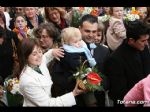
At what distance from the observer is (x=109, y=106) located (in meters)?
3.46

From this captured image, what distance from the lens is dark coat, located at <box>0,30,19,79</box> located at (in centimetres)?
409

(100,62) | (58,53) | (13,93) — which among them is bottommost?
(13,93)

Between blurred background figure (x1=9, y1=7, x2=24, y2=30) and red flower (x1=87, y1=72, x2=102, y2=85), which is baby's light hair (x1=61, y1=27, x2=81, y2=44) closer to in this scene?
red flower (x1=87, y1=72, x2=102, y2=85)

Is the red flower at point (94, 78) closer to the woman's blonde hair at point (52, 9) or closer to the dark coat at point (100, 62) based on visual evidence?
the dark coat at point (100, 62)

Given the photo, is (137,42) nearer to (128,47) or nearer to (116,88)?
(128,47)

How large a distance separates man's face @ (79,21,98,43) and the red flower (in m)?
0.46

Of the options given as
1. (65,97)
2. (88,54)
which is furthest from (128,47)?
(65,97)

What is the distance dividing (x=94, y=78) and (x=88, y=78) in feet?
0.17

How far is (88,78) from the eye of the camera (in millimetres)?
3238

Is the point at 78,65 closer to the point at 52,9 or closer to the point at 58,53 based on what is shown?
the point at 58,53

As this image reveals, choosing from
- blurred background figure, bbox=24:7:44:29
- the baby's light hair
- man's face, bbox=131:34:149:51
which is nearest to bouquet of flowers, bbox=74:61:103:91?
the baby's light hair

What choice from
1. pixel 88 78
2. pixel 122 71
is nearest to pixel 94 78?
pixel 88 78

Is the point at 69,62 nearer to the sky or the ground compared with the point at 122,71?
nearer to the sky

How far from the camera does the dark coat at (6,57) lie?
13.4ft
